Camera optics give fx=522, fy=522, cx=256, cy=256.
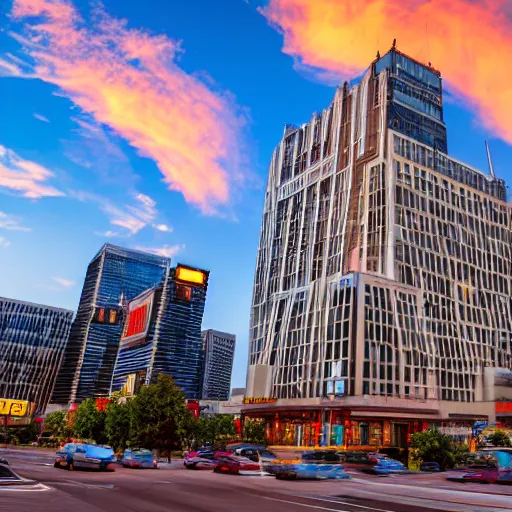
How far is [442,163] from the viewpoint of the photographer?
111 metres

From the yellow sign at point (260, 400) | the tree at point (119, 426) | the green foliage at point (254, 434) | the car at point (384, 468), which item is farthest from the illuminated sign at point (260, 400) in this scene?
the car at point (384, 468)

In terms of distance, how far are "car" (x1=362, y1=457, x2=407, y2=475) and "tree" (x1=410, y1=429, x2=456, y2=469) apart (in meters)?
11.7

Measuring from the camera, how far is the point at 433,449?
5659cm

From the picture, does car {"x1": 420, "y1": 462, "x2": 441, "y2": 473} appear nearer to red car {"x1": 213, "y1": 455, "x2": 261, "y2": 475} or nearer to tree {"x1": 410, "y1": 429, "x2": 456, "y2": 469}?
tree {"x1": 410, "y1": 429, "x2": 456, "y2": 469}

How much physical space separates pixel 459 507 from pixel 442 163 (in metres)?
102

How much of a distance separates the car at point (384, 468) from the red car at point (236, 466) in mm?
9532

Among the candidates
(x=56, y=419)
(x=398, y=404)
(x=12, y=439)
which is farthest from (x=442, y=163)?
(x=12, y=439)

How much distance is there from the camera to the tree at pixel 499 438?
233 ft

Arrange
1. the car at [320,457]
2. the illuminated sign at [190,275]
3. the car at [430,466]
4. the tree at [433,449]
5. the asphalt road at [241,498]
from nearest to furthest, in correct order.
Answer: the asphalt road at [241,498], the car at [320,457], the car at [430,466], the tree at [433,449], the illuminated sign at [190,275]

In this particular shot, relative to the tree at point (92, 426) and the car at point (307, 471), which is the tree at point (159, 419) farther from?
the car at point (307, 471)

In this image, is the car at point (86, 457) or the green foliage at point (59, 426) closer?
the car at point (86, 457)

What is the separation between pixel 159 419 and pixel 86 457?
22.5 meters

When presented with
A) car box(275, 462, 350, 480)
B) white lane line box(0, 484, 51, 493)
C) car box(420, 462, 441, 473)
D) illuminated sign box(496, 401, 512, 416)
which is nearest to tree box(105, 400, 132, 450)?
car box(420, 462, 441, 473)

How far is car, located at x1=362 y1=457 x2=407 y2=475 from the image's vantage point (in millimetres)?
41594
